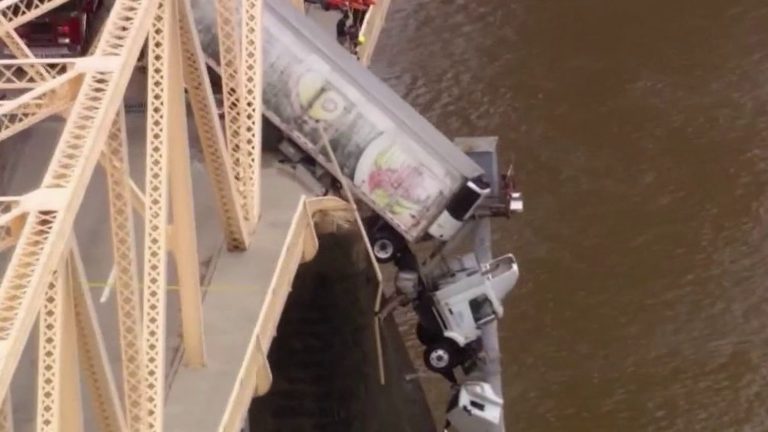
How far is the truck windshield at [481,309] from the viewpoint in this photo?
82.5 ft

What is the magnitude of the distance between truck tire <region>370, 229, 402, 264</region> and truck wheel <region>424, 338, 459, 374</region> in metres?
1.65

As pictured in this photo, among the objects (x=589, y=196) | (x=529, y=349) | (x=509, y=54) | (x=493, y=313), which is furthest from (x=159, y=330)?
(x=509, y=54)

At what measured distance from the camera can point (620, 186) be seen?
32562 millimetres

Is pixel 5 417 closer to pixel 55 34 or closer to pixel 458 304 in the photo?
pixel 458 304

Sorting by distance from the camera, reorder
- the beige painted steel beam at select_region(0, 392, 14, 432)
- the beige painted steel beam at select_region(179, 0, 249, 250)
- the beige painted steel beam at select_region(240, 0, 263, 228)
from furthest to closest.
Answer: the beige painted steel beam at select_region(240, 0, 263, 228)
the beige painted steel beam at select_region(179, 0, 249, 250)
the beige painted steel beam at select_region(0, 392, 14, 432)

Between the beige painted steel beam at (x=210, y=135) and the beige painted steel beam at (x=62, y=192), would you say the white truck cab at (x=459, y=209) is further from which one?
the beige painted steel beam at (x=62, y=192)

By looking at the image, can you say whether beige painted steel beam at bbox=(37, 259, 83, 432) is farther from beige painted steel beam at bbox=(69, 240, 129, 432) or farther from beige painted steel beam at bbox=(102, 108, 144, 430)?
beige painted steel beam at bbox=(102, 108, 144, 430)

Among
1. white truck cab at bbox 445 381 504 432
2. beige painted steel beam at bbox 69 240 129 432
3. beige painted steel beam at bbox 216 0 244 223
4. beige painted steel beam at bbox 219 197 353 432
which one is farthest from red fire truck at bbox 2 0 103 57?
beige painted steel beam at bbox 69 240 129 432

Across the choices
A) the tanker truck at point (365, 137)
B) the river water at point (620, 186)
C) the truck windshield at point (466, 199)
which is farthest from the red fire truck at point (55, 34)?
the river water at point (620, 186)

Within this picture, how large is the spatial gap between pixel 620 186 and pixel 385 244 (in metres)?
8.30

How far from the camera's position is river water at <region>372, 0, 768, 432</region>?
27.2 metres

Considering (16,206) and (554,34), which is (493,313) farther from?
(554,34)

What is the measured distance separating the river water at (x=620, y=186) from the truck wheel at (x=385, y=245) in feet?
11.1

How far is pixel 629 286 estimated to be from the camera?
29594 mm
